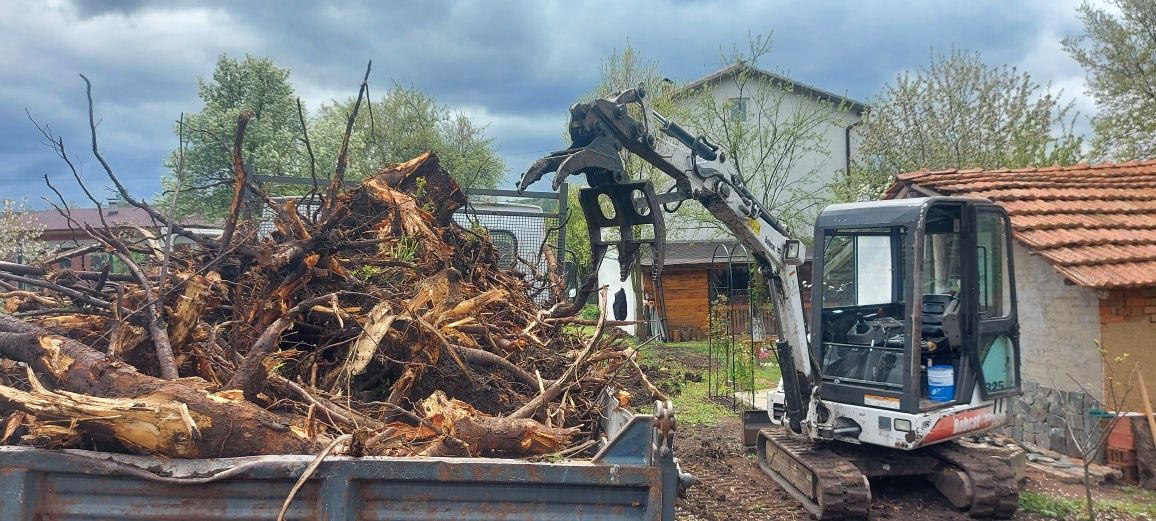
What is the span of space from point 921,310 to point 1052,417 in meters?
3.58

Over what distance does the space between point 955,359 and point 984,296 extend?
61 centimetres

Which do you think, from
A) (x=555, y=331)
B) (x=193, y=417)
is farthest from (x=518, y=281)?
(x=193, y=417)

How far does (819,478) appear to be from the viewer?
5266 mm

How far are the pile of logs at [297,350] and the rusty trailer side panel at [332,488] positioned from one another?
102 mm

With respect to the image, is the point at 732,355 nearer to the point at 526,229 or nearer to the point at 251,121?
the point at 526,229

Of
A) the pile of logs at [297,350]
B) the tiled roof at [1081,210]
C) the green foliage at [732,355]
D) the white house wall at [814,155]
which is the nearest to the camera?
the pile of logs at [297,350]

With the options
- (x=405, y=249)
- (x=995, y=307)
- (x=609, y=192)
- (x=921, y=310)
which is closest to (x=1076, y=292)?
(x=995, y=307)

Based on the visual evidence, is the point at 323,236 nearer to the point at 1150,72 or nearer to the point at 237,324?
the point at 237,324

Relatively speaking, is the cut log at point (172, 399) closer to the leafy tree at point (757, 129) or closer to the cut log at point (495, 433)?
the cut log at point (495, 433)

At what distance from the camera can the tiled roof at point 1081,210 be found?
6.75 meters

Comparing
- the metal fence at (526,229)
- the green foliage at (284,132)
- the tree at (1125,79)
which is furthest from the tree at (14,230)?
the tree at (1125,79)

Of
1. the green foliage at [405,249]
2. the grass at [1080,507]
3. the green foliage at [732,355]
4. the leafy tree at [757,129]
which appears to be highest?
the leafy tree at [757,129]

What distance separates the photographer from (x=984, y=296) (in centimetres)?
556

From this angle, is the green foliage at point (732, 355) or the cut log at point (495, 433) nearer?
the cut log at point (495, 433)
